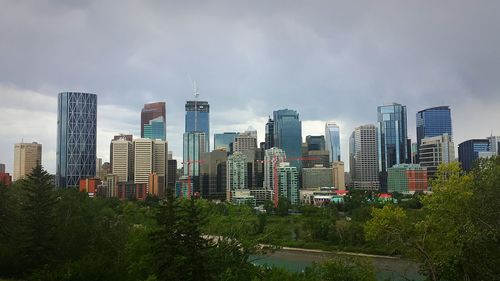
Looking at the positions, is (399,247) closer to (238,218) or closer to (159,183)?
(238,218)

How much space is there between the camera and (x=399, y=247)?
2184 centimetres

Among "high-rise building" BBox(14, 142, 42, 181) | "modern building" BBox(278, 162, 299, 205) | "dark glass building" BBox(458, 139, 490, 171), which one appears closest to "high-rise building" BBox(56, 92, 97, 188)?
"high-rise building" BBox(14, 142, 42, 181)

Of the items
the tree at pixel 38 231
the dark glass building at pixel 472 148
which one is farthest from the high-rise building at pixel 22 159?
the dark glass building at pixel 472 148

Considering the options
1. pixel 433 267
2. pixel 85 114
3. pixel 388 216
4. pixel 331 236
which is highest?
pixel 85 114

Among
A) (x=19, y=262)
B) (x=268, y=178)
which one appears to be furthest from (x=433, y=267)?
(x=268, y=178)

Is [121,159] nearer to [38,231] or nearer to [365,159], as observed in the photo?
[365,159]

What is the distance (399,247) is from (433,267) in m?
2.59

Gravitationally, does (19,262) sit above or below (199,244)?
below

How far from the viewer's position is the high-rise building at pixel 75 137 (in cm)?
16350

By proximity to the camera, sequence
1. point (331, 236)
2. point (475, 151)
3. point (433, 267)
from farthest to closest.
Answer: point (475, 151) < point (331, 236) < point (433, 267)

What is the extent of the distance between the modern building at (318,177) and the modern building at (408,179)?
73.6ft

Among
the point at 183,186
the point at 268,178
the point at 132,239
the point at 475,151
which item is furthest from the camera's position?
the point at 183,186

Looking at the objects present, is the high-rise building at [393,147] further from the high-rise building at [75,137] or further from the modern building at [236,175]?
the high-rise building at [75,137]

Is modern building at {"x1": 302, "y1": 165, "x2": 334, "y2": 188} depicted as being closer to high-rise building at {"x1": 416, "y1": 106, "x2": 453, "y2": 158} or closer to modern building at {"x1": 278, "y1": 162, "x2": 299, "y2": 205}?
modern building at {"x1": 278, "y1": 162, "x2": 299, "y2": 205}
